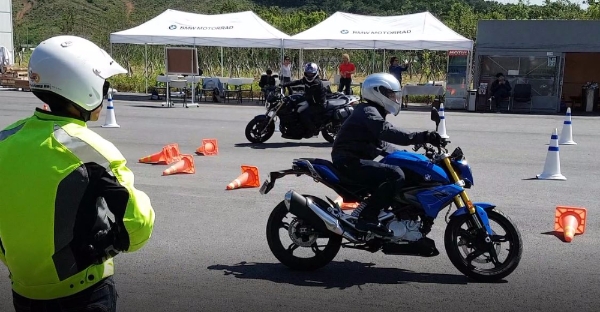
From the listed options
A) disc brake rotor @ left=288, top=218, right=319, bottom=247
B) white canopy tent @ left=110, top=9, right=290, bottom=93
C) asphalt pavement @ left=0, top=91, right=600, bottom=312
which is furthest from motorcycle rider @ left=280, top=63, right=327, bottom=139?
white canopy tent @ left=110, top=9, right=290, bottom=93

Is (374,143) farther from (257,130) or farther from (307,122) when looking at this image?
(257,130)

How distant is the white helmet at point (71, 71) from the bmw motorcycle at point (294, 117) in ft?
36.4

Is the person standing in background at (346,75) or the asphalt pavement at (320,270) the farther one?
the person standing in background at (346,75)

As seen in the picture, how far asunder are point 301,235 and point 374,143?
1022 millimetres

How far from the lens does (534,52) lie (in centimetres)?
2592

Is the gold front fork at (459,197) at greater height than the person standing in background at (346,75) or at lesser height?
lesser

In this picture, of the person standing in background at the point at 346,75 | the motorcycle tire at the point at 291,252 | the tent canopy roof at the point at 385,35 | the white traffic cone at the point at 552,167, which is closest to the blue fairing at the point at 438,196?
the motorcycle tire at the point at 291,252

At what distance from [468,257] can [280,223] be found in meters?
1.64

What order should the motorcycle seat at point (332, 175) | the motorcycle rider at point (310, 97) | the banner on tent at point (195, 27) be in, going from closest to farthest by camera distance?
the motorcycle seat at point (332, 175) < the motorcycle rider at point (310, 97) < the banner on tent at point (195, 27)

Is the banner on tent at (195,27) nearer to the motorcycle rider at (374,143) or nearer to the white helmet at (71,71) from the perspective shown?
the motorcycle rider at (374,143)

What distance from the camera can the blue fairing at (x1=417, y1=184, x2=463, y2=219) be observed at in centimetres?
593

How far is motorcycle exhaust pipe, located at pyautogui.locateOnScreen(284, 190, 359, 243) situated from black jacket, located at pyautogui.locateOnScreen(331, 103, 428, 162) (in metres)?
0.47

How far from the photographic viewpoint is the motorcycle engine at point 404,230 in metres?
6.05

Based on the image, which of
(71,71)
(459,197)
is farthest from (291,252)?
(71,71)
